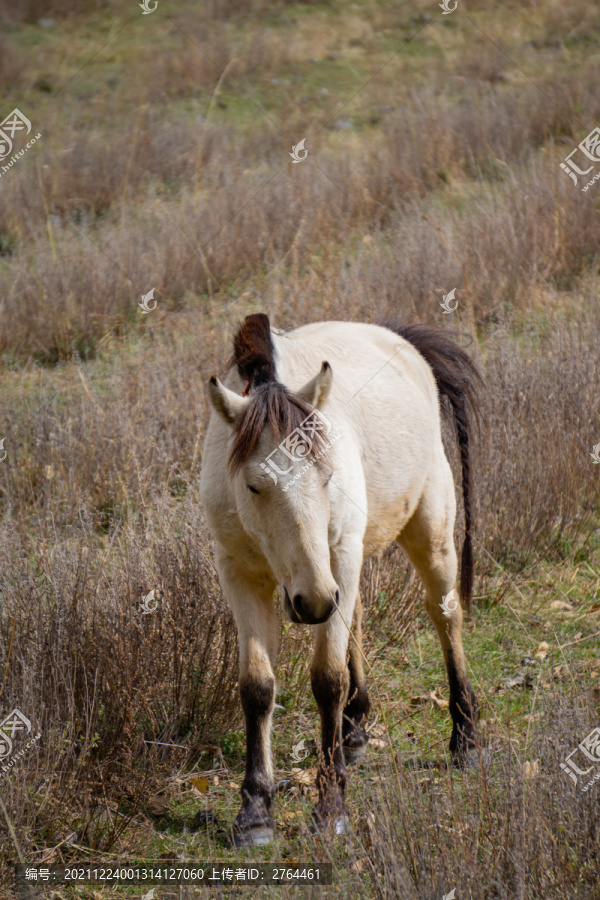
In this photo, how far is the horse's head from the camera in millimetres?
2654

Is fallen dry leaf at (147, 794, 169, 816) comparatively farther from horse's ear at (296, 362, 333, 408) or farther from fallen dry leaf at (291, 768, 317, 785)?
horse's ear at (296, 362, 333, 408)

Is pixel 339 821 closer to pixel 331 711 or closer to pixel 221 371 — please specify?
pixel 331 711

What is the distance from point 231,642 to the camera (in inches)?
153

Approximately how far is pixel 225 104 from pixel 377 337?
11.4 m

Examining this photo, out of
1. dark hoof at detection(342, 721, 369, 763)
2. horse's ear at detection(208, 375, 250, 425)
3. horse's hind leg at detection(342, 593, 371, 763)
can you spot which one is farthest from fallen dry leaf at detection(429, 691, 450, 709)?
horse's ear at detection(208, 375, 250, 425)

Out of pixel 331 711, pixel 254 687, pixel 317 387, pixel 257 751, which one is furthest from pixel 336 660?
pixel 317 387

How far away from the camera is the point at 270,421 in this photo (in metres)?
2.82

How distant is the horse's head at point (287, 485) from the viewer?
265cm

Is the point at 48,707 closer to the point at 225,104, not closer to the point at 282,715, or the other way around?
the point at 282,715

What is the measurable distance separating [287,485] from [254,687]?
95 centimetres

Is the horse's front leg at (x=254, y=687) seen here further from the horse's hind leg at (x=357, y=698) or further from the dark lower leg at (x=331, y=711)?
the horse's hind leg at (x=357, y=698)

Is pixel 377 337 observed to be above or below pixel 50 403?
above

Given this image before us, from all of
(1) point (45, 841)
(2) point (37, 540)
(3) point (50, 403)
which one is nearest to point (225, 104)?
(3) point (50, 403)

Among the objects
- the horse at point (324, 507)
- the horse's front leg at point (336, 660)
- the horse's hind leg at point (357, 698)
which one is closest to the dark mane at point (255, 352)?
the horse at point (324, 507)
